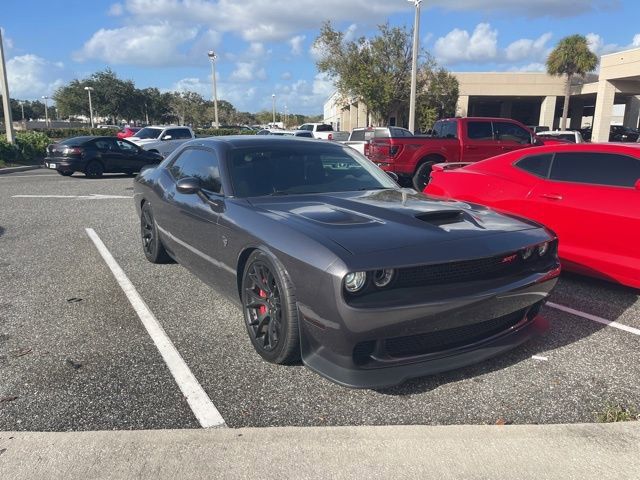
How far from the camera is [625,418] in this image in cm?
278

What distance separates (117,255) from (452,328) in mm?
4663

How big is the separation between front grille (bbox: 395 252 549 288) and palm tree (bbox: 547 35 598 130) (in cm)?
4163

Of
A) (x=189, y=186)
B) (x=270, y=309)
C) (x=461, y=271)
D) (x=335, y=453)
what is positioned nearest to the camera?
(x=335, y=453)

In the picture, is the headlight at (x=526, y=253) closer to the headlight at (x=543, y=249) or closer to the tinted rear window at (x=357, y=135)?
the headlight at (x=543, y=249)

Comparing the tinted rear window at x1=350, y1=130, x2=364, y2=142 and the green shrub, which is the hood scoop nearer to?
the tinted rear window at x1=350, y1=130, x2=364, y2=142

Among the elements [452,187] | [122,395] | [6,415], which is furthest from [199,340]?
[452,187]

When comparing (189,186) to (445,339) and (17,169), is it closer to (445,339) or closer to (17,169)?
(445,339)

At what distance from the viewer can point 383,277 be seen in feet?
8.99

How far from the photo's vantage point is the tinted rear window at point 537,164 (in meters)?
5.39

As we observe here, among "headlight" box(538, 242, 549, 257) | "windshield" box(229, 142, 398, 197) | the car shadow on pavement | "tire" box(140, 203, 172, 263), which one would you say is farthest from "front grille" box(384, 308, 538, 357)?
"tire" box(140, 203, 172, 263)

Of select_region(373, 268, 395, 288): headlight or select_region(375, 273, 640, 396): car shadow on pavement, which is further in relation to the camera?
select_region(375, 273, 640, 396): car shadow on pavement

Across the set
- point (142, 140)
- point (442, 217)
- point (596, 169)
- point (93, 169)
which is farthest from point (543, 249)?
point (142, 140)

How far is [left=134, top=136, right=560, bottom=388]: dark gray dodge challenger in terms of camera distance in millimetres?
2715

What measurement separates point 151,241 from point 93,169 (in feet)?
39.8
